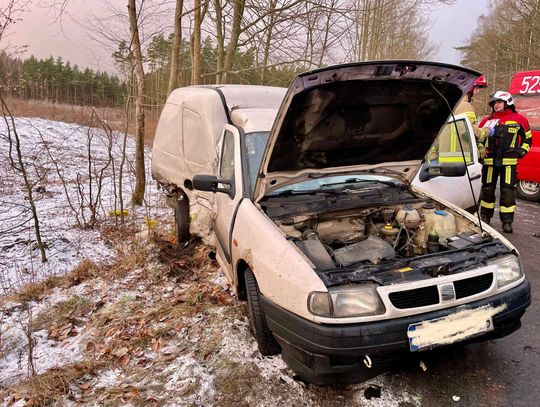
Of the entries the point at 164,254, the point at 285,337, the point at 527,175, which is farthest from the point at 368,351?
the point at 527,175

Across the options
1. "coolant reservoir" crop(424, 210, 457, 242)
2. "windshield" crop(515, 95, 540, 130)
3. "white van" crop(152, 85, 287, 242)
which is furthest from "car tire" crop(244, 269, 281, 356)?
"windshield" crop(515, 95, 540, 130)

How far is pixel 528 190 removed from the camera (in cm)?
794

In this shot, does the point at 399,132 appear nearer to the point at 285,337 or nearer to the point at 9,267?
the point at 285,337

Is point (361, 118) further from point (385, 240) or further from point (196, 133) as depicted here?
point (196, 133)

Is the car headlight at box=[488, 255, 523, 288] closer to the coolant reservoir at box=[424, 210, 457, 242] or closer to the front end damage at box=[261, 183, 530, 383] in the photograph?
the front end damage at box=[261, 183, 530, 383]

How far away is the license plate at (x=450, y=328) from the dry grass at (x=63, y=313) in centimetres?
336

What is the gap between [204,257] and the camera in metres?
5.20

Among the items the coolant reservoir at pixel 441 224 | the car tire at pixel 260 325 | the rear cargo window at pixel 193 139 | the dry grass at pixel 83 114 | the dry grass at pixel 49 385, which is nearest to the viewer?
the dry grass at pixel 49 385

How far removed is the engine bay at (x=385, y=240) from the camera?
2449mm

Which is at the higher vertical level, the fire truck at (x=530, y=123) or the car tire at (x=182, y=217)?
the fire truck at (x=530, y=123)

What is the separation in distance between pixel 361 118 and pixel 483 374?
2080mm

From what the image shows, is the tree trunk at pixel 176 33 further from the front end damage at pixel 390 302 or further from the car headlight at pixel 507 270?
the car headlight at pixel 507 270

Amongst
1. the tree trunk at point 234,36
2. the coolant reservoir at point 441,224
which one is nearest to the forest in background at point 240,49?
the tree trunk at point 234,36

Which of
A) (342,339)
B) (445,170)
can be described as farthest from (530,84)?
(342,339)
